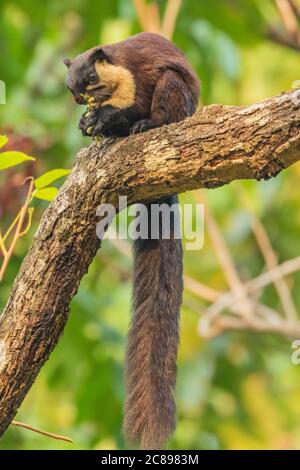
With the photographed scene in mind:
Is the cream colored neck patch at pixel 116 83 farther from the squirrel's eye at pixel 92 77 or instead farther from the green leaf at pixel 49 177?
the green leaf at pixel 49 177

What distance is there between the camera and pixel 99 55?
397cm

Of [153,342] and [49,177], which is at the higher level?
[49,177]

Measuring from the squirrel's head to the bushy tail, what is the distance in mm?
507

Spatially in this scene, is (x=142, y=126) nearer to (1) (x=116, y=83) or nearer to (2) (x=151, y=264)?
(1) (x=116, y=83)

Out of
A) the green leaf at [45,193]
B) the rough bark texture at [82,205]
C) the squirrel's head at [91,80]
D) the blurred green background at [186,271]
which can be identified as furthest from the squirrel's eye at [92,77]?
the blurred green background at [186,271]

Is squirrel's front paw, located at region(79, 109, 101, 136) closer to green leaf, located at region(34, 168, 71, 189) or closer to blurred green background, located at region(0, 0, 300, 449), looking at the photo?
green leaf, located at region(34, 168, 71, 189)

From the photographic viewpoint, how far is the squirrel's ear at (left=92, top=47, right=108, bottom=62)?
396cm

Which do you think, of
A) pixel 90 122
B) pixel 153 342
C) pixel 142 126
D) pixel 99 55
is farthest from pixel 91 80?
pixel 153 342

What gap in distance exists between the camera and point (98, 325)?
595 cm

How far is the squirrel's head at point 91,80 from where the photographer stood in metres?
3.94

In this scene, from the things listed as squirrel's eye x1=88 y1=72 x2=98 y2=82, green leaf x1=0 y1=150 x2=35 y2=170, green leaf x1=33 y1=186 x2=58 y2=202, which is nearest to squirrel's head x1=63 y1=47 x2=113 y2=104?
squirrel's eye x1=88 y1=72 x2=98 y2=82

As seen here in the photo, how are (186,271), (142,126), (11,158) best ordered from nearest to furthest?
(11,158) < (142,126) < (186,271)

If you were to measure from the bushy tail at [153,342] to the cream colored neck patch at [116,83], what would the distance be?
0.45 metres

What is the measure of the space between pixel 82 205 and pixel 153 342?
0.77 m
